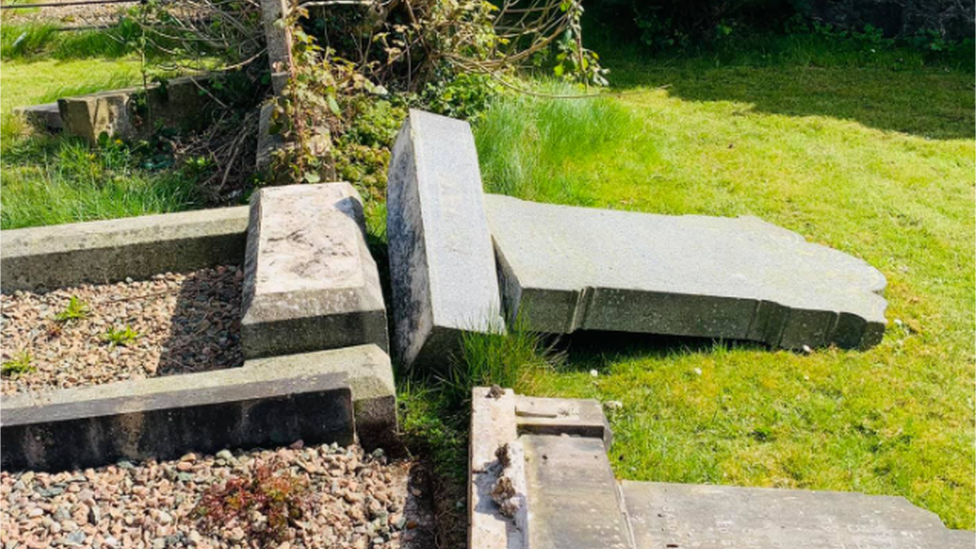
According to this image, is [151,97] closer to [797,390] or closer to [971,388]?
[797,390]

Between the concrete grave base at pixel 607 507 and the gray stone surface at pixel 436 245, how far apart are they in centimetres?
39

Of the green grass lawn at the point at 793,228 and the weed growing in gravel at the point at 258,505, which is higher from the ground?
the weed growing in gravel at the point at 258,505

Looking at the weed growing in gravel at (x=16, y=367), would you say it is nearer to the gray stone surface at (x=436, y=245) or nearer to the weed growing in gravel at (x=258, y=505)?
the weed growing in gravel at (x=258, y=505)

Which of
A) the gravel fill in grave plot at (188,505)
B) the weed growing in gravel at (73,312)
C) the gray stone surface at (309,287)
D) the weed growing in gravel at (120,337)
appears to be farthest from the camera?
the weed growing in gravel at (73,312)

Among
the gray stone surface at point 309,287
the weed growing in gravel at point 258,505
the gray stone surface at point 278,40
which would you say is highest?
the gray stone surface at point 278,40

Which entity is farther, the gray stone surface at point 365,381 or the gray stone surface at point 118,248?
the gray stone surface at point 118,248

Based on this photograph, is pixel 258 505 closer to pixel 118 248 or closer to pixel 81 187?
pixel 118 248

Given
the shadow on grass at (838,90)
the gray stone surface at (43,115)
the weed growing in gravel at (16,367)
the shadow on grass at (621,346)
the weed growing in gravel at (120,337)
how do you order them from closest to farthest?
the weed growing in gravel at (16,367) → the weed growing in gravel at (120,337) → the shadow on grass at (621,346) → the gray stone surface at (43,115) → the shadow on grass at (838,90)

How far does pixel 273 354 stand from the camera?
10.7 feet

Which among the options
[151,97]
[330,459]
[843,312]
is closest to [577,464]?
[330,459]

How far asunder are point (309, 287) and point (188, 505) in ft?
3.09

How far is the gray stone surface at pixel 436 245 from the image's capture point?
11.2 feet

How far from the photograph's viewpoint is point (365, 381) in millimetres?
3121

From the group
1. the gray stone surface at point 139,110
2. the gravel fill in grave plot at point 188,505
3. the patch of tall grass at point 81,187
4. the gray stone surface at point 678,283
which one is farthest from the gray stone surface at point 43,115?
the gravel fill in grave plot at point 188,505
